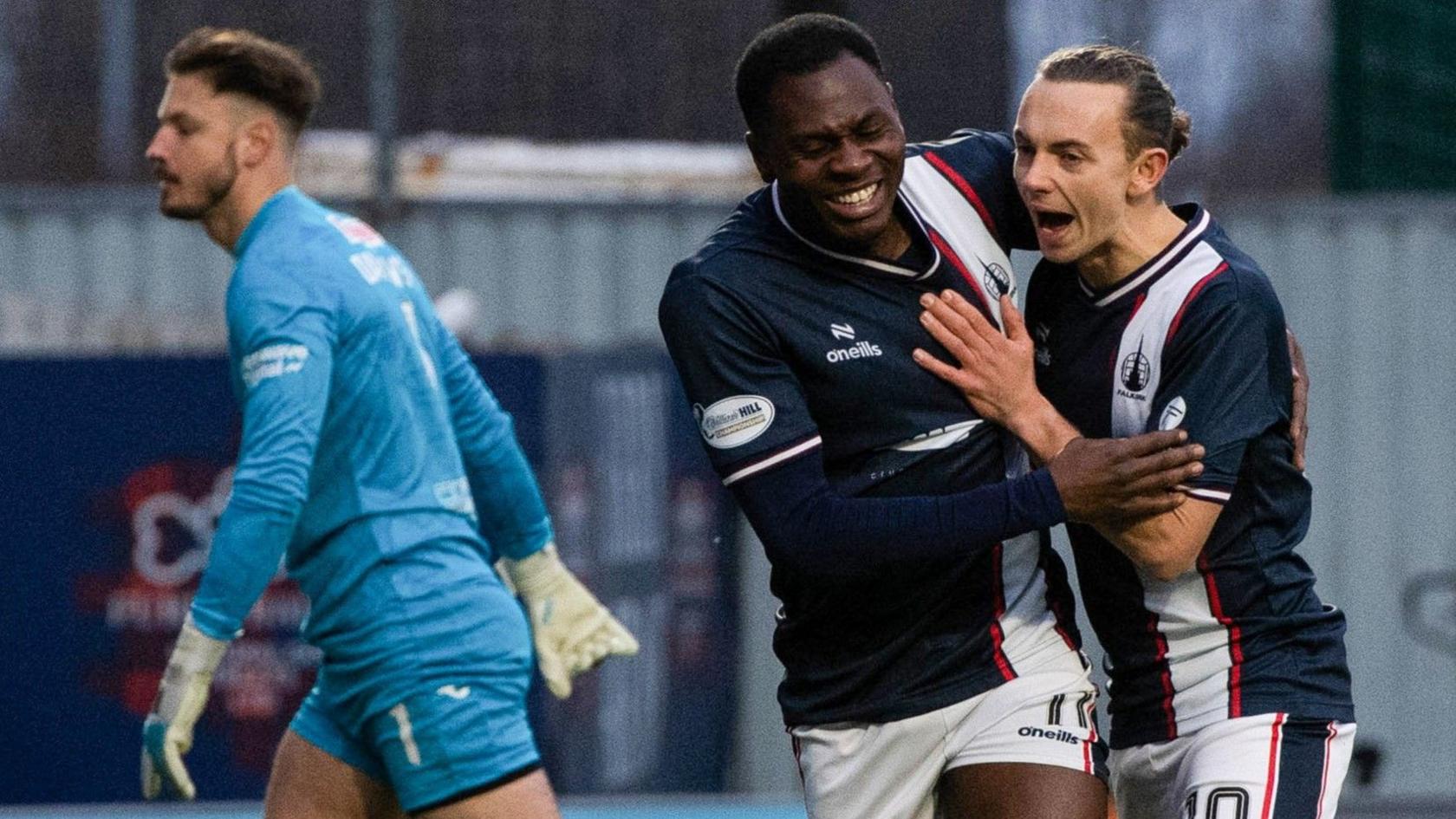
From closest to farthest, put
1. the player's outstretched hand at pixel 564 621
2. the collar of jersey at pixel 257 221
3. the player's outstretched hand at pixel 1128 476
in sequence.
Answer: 1. the player's outstretched hand at pixel 1128 476
2. the collar of jersey at pixel 257 221
3. the player's outstretched hand at pixel 564 621

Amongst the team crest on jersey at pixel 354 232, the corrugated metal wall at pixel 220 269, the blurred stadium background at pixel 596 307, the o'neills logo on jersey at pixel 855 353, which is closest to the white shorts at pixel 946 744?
the o'neills logo on jersey at pixel 855 353

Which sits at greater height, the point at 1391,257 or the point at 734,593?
the point at 1391,257

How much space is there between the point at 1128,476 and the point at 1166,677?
419 mm

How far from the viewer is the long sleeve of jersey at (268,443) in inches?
169

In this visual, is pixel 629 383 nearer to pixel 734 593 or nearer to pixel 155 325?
pixel 734 593

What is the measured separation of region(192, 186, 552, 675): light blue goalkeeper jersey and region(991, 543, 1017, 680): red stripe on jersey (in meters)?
1.16

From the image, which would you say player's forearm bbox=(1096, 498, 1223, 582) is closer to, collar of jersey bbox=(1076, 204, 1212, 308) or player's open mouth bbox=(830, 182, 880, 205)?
collar of jersey bbox=(1076, 204, 1212, 308)

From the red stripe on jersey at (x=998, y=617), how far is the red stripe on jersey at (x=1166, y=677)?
0.26m

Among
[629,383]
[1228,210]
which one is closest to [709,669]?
[629,383]

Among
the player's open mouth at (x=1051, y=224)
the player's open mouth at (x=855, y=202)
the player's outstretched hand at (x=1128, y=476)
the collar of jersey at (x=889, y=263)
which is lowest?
the player's outstretched hand at (x=1128, y=476)

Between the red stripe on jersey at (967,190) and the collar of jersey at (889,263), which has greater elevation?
the red stripe on jersey at (967,190)

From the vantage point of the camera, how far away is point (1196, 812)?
3.70 m

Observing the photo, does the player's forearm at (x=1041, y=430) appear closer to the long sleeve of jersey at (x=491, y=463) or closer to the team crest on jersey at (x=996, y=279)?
the team crest on jersey at (x=996, y=279)

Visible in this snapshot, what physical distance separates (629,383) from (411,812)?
177 inches
